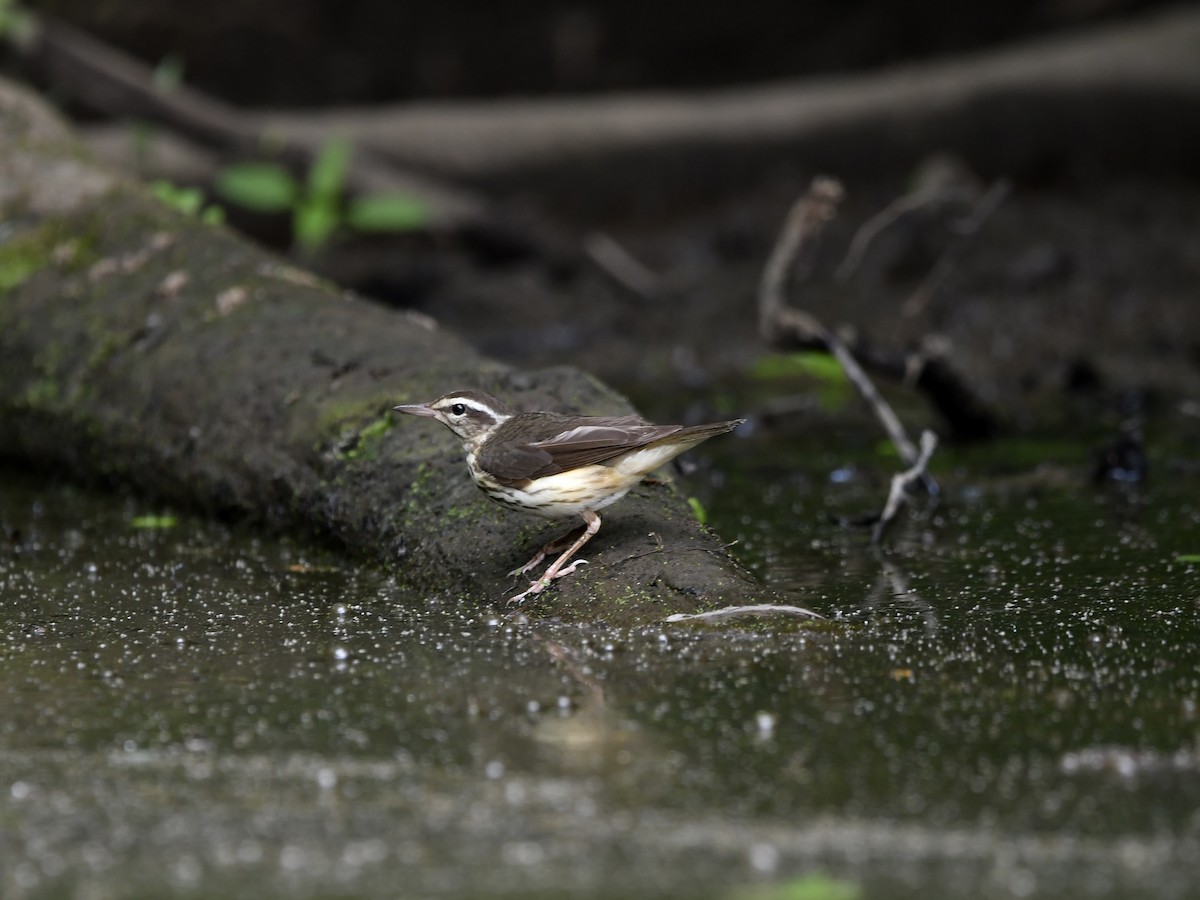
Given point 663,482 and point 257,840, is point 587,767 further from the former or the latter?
point 663,482

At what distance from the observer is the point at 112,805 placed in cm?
321

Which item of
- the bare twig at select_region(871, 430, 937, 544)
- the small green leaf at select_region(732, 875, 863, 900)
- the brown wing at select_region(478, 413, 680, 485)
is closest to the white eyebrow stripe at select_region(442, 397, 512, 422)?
the brown wing at select_region(478, 413, 680, 485)

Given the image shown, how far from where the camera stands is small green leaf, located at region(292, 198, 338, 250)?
1051 centimetres

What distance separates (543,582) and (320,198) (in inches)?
258

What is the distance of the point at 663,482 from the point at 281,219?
7629mm

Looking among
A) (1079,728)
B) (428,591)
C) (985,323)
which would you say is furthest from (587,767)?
(985,323)

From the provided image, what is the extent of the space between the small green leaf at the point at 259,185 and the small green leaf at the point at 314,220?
131 millimetres

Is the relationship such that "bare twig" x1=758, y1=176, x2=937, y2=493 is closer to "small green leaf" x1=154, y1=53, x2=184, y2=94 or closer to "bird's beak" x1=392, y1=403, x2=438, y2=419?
"bird's beak" x1=392, y1=403, x2=438, y2=419

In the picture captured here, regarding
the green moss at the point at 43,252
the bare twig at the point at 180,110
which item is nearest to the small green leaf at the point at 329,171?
the bare twig at the point at 180,110

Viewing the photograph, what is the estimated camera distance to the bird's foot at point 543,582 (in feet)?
15.2

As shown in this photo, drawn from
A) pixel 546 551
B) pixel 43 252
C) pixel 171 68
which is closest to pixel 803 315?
pixel 546 551

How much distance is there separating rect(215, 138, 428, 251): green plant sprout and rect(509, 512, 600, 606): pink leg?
20.2 feet

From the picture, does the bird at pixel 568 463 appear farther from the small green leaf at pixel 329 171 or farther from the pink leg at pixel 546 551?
the small green leaf at pixel 329 171

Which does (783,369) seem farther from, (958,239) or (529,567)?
(529,567)
